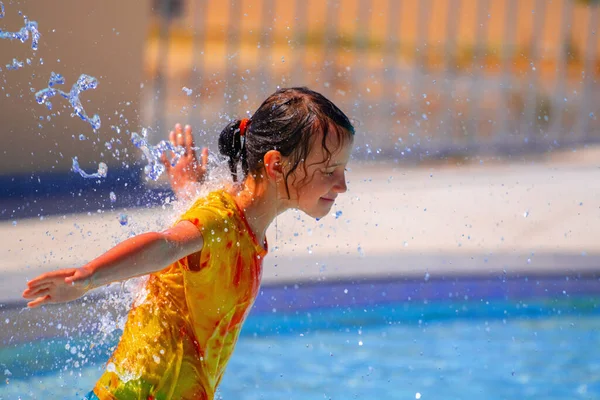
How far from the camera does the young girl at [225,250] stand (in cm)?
234

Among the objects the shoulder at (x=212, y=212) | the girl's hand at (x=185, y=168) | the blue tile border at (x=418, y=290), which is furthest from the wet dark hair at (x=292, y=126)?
the blue tile border at (x=418, y=290)

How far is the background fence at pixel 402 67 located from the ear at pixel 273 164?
20.6 feet

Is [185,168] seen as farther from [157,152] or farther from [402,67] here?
[402,67]

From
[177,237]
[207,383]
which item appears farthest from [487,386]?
[177,237]

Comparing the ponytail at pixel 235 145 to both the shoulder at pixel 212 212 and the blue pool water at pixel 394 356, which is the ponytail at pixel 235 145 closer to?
the shoulder at pixel 212 212

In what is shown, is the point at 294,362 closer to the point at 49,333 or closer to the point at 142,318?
the point at 49,333

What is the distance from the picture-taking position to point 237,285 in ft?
8.00

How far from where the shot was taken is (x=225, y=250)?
7.77 feet

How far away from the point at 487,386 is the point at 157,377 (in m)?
2.32

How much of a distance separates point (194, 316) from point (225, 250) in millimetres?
211

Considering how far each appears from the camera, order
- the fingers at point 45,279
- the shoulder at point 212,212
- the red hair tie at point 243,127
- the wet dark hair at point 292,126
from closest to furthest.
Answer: the fingers at point 45,279, the shoulder at point 212,212, the wet dark hair at point 292,126, the red hair tie at point 243,127

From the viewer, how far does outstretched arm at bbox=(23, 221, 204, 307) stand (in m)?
1.98

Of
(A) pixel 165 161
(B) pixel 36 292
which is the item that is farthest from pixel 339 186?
(B) pixel 36 292

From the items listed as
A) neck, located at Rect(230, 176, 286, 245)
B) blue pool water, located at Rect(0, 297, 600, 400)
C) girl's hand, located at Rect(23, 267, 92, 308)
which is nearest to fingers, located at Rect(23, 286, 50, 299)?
girl's hand, located at Rect(23, 267, 92, 308)
